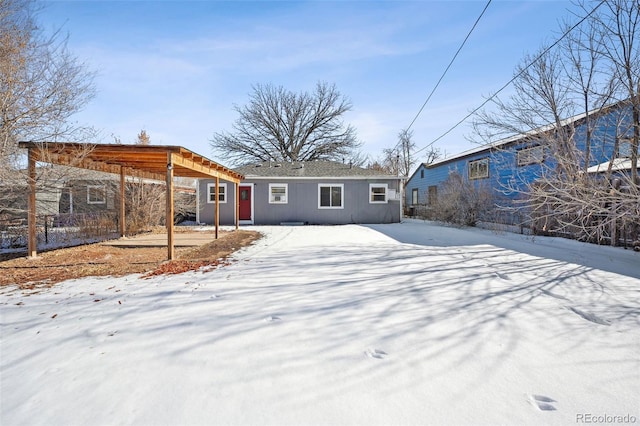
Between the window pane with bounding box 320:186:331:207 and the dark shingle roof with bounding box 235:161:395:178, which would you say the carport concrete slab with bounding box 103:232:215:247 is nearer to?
the dark shingle roof with bounding box 235:161:395:178

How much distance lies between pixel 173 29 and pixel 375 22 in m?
5.80

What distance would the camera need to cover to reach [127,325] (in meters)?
2.98

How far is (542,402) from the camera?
6.09 ft

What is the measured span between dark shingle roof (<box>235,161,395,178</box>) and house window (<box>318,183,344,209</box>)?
625 mm

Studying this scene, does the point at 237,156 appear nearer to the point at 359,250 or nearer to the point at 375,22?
the point at 375,22

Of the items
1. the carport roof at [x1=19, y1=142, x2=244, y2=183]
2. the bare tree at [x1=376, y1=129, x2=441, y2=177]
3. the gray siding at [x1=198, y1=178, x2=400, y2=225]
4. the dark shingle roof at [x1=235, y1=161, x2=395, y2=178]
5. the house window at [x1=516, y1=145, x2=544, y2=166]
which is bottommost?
the gray siding at [x1=198, y1=178, x2=400, y2=225]

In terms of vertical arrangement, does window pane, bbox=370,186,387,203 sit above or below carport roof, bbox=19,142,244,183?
A: below

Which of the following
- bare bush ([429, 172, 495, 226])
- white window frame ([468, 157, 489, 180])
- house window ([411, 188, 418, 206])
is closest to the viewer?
bare bush ([429, 172, 495, 226])

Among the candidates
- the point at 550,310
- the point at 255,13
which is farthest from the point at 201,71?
the point at 550,310

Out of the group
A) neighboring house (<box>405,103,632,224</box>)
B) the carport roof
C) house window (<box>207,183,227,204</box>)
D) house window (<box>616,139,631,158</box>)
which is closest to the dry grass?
the carport roof

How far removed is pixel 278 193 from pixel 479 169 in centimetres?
1028

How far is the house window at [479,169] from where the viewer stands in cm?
1516

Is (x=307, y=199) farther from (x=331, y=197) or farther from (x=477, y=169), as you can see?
(x=477, y=169)

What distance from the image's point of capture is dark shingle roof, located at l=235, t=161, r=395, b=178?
14891 millimetres
